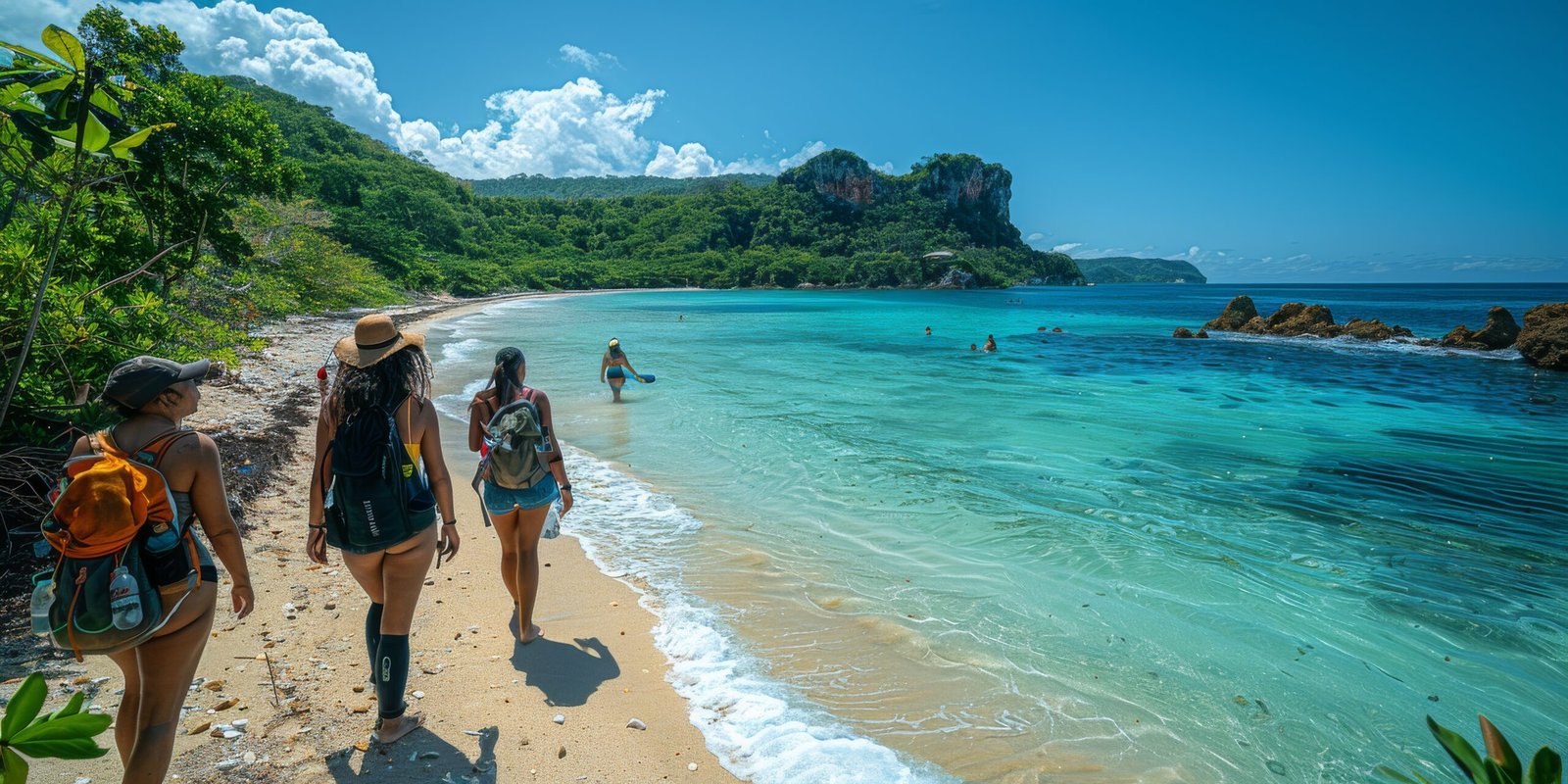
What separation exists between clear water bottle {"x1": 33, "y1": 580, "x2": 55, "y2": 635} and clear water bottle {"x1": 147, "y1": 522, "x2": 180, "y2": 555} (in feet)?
0.93

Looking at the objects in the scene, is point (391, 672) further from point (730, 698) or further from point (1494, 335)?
point (1494, 335)

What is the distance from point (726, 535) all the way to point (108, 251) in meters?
5.83

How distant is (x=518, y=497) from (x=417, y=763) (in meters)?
1.46

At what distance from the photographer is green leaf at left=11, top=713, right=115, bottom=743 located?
1239 mm

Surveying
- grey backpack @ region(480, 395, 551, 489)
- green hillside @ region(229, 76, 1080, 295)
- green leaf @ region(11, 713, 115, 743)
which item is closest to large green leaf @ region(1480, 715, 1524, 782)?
green leaf @ region(11, 713, 115, 743)

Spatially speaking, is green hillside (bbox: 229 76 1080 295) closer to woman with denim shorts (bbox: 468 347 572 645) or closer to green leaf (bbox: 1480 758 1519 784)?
woman with denim shorts (bbox: 468 347 572 645)

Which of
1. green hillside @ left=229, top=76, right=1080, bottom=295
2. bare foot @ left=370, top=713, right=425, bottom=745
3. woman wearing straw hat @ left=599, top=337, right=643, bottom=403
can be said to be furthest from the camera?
green hillside @ left=229, top=76, right=1080, bottom=295

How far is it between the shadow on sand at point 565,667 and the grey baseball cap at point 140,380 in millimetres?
2377

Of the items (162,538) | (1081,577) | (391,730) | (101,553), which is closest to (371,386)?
(162,538)

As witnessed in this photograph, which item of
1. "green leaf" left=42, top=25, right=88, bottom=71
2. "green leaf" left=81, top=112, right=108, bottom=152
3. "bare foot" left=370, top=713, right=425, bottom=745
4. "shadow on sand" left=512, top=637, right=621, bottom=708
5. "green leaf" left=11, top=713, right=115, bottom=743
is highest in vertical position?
"green leaf" left=42, top=25, right=88, bottom=71

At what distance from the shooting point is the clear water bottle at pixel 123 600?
239 centimetres

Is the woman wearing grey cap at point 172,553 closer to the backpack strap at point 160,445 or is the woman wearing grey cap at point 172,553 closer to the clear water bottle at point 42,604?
the backpack strap at point 160,445

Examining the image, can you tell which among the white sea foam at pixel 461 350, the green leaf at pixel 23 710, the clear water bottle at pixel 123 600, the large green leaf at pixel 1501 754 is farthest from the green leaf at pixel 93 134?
the white sea foam at pixel 461 350

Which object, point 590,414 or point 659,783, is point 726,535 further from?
point 590,414
